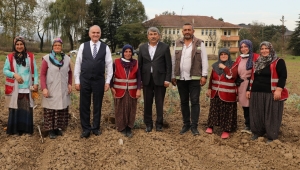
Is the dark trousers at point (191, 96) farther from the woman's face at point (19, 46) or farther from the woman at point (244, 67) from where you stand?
the woman's face at point (19, 46)

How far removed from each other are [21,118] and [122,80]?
160 cm

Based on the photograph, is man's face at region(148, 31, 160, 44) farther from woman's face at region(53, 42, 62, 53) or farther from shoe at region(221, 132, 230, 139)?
shoe at region(221, 132, 230, 139)

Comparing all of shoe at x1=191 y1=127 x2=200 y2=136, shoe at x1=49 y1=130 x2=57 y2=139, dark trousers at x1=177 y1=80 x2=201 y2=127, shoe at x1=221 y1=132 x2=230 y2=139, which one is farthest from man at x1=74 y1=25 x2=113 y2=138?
shoe at x1=221 y1=132 x2=230 y2=139

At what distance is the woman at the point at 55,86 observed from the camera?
4.41 meters

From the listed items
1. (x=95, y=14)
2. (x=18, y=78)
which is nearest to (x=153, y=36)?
(x=18, y=78)

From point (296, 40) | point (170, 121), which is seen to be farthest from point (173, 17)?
point (170, 121)

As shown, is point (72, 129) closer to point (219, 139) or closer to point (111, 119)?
point (111, 119)

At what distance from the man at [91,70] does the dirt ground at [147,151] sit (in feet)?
1.50

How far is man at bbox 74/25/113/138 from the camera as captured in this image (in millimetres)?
4379

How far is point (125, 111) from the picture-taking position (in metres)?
4.68

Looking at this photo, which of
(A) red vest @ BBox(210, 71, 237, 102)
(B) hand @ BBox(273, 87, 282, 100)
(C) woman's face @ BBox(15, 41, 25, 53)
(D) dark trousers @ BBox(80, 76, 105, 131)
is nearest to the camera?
(B) hand @ BBox(273, 87, 282, 100)

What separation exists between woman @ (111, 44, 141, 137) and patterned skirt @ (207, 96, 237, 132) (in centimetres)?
123

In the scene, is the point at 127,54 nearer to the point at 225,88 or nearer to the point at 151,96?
the point at 151,96

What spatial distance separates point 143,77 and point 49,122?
1.56 meters
